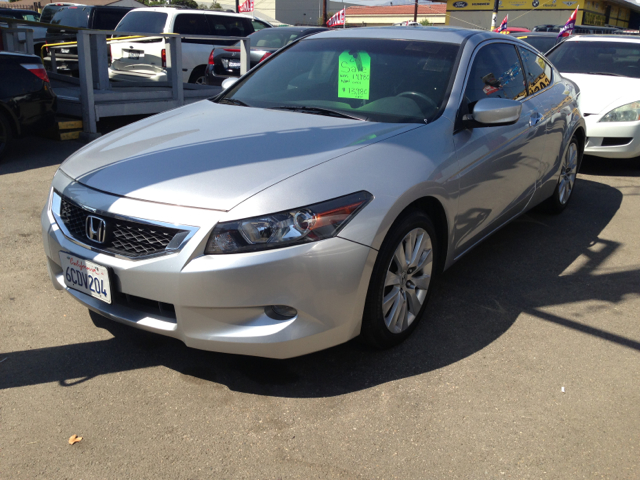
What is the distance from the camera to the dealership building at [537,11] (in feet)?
145

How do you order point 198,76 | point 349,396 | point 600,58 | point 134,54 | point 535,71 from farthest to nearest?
point 198,76
point 134,54
point 600,58
point 535,71
point 349,396

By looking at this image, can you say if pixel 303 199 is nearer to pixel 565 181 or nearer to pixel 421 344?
pixel 421 344

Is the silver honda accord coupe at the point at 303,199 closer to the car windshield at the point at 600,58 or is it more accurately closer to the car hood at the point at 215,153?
the car hood at the point at 215,153

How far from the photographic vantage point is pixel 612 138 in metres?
6.94

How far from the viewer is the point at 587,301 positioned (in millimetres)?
3742

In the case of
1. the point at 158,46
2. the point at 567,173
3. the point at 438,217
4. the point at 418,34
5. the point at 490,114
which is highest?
the point at 418,34

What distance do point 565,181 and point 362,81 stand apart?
8.93 feet

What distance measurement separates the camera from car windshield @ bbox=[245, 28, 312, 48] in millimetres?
11438

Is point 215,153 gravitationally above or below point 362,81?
below

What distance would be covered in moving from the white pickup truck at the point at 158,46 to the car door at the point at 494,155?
7.63 m

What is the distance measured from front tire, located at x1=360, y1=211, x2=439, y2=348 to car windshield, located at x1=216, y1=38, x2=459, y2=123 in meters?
0.70

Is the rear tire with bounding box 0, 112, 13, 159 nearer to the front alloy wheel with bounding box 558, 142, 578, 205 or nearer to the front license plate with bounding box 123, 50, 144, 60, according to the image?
the front license plate with bounding box 123, 50, 144, 60

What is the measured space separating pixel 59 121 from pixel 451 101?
6.47 metres

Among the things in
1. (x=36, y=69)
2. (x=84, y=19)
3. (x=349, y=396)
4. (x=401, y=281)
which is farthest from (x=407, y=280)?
(x=84, y=19)
